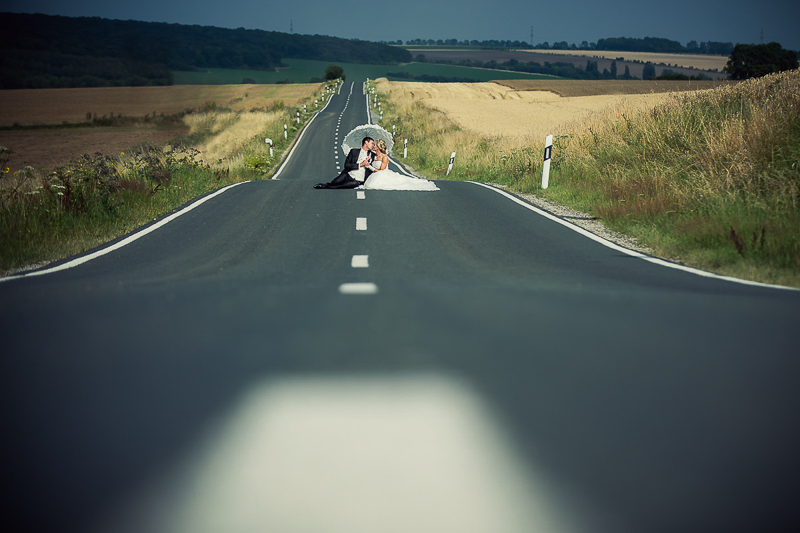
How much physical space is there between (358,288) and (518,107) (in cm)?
6909

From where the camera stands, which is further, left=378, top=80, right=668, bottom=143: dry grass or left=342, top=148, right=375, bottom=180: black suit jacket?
left=378, top=80, right=668, bottom=143: dry grass

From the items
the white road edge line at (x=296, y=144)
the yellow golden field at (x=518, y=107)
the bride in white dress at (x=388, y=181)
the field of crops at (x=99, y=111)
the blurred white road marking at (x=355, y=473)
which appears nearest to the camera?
the blurred white road marking at (x=355, y=473)

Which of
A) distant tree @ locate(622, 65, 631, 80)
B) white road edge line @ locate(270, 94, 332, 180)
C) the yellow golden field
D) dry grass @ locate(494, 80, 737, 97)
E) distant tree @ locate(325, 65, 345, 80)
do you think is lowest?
white road edge line @ locate(270, 94, 332, 180)

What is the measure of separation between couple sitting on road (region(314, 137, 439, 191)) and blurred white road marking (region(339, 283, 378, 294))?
10.0m

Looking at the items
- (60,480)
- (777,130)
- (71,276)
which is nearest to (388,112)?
(777,130)

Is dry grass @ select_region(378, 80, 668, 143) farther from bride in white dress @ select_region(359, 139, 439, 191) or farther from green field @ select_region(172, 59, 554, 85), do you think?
green field @ select_region(172, 59, 554, 85)

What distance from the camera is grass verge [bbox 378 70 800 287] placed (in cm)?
Result: 788

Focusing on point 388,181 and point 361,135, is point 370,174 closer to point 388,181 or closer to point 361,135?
point 388,181

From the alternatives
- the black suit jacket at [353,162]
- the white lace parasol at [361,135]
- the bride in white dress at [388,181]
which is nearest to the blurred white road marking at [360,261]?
the bride in white dress at [388,181]

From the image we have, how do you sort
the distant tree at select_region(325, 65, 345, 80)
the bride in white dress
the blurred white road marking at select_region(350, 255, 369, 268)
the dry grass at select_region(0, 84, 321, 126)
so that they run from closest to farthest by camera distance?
the blurred white road marking at select_region(350, 255, 369, 268), the bride in white dress, the dry grass at select_region(0, 84, 321, 126), the distant tree at select_region(325, 65, 345, 80)

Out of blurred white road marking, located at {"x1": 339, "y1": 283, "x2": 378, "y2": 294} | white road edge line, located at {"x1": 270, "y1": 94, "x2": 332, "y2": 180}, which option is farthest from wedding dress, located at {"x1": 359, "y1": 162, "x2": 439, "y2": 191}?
white road edge line, located at {"x1": 270, "y1": 94, "x2": 332, "y2": 180}

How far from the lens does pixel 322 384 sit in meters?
4.29

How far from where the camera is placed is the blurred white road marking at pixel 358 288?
A: 6262 millimetres

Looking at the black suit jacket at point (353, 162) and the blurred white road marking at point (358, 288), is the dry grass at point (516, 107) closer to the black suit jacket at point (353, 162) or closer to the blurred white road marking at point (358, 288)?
the black suit jacket at point (353, 162)
